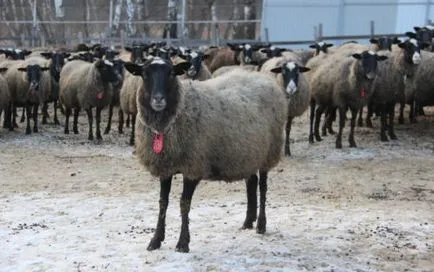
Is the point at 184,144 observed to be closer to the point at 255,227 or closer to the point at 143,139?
the point at 143,139

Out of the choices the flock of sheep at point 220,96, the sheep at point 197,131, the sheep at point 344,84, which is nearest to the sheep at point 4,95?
the flock of sheep at point 220,96

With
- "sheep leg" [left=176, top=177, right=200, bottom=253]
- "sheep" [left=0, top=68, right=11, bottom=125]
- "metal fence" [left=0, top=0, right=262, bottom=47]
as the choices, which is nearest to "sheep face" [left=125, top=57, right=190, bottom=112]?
"sheep leg" [left=176, top=177, right=200, bottom=253]

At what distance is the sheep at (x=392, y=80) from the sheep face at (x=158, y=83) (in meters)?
8.44

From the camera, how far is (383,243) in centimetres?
704

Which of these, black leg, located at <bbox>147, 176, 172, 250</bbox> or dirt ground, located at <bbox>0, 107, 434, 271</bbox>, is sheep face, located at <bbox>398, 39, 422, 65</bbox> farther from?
black leg, located at <bbox>147, 176, 172, 250</bbox>

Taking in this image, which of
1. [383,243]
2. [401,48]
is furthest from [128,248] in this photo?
[401,48]

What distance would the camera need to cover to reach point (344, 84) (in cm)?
1327

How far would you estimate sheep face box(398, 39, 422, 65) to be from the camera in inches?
550

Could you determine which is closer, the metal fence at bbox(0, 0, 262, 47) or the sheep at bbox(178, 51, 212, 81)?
the sheep at bbox(178, 51, 212, 81)

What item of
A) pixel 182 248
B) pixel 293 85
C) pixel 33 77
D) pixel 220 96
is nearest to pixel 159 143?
pixel 220 96

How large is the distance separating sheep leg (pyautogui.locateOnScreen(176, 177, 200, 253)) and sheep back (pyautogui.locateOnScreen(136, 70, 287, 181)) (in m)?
0.12

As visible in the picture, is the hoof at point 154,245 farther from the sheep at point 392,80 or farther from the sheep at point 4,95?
the sheep at point 4,95

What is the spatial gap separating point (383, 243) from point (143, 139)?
115 inches

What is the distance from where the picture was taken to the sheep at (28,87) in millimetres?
14859
